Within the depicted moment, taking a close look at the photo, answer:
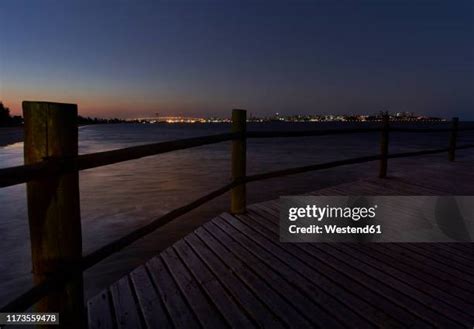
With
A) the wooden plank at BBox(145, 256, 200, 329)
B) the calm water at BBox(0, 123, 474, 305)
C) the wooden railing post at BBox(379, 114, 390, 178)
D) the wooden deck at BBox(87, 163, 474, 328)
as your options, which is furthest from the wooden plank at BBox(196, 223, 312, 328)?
the wooden railing post at BBox(379, 114, 390, 178)

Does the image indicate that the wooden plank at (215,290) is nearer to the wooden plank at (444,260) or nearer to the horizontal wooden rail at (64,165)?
the horizontal wooden rail at (64,165)

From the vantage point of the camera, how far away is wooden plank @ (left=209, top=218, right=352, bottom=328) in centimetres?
206

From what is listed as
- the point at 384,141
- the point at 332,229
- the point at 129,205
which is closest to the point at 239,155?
the point at 332,229

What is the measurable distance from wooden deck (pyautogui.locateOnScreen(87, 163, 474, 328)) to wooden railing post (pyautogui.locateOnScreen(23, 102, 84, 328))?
412mm

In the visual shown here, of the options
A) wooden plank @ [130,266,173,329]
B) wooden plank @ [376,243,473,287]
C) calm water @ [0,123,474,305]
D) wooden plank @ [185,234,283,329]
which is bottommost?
calm water @ [0,123,474,305]

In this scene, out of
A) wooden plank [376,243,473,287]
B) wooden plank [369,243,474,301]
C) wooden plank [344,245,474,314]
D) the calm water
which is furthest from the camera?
the calm water

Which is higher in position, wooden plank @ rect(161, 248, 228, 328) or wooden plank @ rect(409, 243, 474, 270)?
wooden plank @ rect(409, 243, 474, 270)

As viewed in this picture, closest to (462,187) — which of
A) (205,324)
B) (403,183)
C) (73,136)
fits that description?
(403,183)

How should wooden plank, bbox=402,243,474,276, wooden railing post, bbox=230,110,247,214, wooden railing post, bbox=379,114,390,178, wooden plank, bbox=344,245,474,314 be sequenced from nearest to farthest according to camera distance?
wooden plank, bbox=344,245,474,314, wooden plank, bbox=402,243,474,276, wooden railing post, bbox=230,110,247,214, wooden railing post, bbox=379,114,390,178

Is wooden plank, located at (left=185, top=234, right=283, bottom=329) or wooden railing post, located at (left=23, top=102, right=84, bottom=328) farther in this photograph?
wooden plank, located at (left=185, top=234, right=283, bottom=329)

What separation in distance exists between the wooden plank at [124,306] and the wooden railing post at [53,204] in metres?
0.32

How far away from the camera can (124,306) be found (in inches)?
87.1

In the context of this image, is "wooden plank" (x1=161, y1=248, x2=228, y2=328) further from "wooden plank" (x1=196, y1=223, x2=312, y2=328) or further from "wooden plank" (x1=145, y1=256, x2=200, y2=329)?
"wooden plank" (x1=196, y1=223, x2=312, y2=328)

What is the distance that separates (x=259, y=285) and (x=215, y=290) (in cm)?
31
